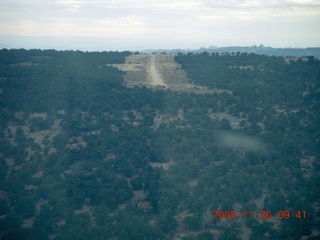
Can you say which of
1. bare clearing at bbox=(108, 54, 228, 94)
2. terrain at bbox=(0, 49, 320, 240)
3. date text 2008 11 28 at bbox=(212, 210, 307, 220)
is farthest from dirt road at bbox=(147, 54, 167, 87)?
date text 2008 11 28 at bbox=(212, 210, 307, 220)

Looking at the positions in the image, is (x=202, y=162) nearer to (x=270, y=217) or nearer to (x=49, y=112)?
(x=270, y=217)

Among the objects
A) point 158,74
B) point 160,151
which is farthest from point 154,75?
point 160,151

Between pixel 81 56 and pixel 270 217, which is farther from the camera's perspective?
pixel 81 56

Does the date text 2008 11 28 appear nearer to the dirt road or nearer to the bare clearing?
the bare clearing

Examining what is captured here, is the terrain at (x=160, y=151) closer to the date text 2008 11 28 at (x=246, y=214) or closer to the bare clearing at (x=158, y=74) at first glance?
the date text 2008 11 28 at (x=246, y=214)

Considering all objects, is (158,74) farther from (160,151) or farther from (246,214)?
(246,214)

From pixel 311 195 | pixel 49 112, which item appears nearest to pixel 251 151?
pixel 311 195

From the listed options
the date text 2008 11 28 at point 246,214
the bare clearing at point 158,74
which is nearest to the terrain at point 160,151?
the date text 2008 11 28 at point 246,214

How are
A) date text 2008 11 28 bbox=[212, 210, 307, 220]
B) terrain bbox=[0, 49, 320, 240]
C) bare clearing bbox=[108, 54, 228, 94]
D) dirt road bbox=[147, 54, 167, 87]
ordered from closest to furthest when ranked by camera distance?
terrain bbox=[0, 49, 320, 240], date text 2008 11 28 bbox=[212, 210, 307, 220], bare clearing bbox=[108, 54, 228, 94], dirt road bbox=[147, 54, 167, 87]
